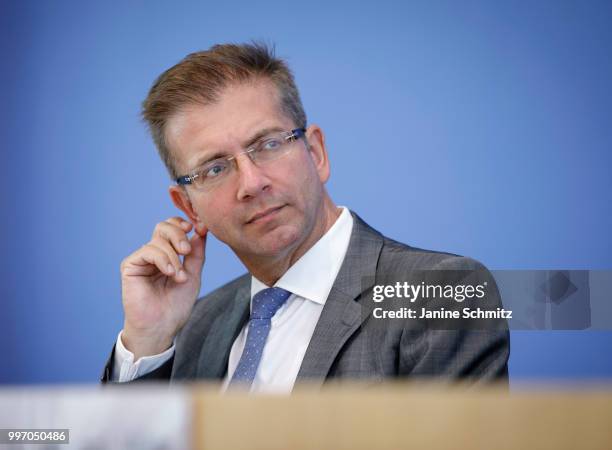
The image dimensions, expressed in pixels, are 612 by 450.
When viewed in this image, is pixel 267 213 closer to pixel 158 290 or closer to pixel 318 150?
pixel 318 150

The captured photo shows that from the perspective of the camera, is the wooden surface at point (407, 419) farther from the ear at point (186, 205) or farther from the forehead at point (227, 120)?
the ear at point (186, 205)

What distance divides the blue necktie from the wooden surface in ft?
3.69

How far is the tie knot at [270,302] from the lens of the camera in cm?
168

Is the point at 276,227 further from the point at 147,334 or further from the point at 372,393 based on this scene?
the point at 372,393

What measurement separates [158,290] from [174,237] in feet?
0.49

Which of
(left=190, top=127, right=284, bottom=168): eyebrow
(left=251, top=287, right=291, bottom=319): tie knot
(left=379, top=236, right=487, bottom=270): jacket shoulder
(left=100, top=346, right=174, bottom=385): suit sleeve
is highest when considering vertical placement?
(left=190, top=127, right=284, bottom=168): eyebrow

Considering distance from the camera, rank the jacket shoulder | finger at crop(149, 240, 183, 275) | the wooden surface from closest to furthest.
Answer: the wooden surface, the jacket shoulder, finger at crop(149, 240, 183, 275)

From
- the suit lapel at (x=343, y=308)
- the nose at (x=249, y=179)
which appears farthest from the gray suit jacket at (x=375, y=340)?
the nose at (x=249, y=179)

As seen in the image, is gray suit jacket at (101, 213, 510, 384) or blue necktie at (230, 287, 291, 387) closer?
gray suit jacket at (101, 213, 510, 384)

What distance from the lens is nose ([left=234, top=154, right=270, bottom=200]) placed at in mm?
1578

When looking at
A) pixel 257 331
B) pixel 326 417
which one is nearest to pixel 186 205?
pixel 257 331

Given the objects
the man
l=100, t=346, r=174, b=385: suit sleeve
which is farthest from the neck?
l=100, t=346, r=174, b=385: suit sleeve

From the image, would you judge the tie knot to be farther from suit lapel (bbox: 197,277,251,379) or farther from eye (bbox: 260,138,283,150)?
eye (bbox: 260,138,283,150)

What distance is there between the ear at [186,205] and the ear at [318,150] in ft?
1.11
